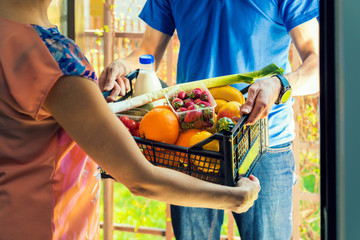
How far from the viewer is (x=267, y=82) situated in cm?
123

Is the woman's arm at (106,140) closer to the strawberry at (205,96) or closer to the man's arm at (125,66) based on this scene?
the strawberry at (205,96)

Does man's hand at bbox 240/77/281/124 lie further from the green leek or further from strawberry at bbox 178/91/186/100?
strawberry at bbox 178/91/186/100

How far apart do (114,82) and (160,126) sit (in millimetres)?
428

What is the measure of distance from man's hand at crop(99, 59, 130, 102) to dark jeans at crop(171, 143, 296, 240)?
0.61m

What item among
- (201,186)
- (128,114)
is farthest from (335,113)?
(128,114)

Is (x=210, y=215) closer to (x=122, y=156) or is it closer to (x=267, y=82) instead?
(x=267, y=82)

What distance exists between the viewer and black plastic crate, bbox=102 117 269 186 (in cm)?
95

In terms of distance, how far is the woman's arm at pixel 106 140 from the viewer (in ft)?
2.40

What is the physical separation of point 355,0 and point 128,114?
30.6 inches

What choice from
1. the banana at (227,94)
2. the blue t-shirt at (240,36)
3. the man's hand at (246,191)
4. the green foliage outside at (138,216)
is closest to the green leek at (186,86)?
the banana at (227,94)

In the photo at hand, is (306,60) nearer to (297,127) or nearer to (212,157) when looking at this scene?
(212,157)

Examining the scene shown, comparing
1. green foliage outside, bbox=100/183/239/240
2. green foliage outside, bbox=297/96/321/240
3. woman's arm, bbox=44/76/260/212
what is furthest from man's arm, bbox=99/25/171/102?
green foliage outside, bbox=100/183/239/240

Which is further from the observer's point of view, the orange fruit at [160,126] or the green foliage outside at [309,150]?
the green foliage outside at [309,150]

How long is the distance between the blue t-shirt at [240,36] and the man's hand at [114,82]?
0.35m
